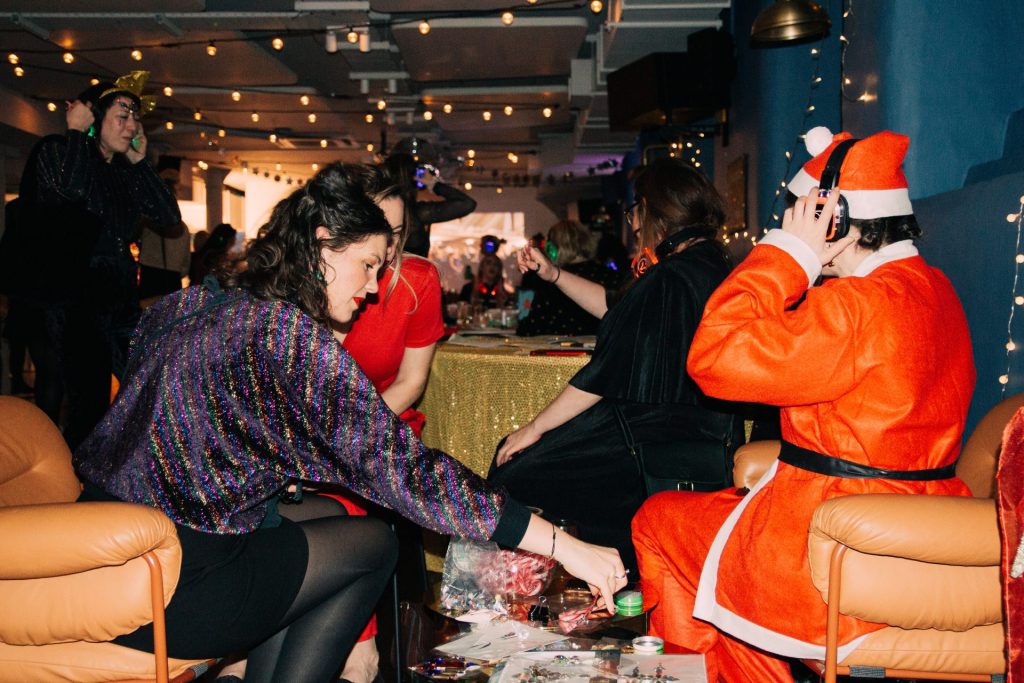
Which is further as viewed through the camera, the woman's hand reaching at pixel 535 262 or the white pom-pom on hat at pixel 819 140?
the woman's hand reaching at pixel 535 262

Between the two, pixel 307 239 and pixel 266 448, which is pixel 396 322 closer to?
pixel 307 239

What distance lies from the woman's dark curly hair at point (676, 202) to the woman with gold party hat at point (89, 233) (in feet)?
6.61

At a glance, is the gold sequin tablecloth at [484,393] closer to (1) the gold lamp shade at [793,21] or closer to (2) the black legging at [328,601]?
(2) the black legging at [328,601]

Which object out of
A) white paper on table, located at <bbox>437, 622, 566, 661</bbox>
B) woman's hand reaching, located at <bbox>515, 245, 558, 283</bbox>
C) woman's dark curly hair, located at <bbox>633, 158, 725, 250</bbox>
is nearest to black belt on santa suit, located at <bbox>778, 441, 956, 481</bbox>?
white paper on table, located at <bbox>437, 622, 566, 661</bbox>

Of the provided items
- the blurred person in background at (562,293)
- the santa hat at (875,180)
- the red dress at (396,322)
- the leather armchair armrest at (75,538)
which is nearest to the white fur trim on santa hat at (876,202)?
the santa hat at (875,180)

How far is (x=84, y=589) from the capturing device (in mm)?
1451

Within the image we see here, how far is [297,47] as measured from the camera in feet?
28.8

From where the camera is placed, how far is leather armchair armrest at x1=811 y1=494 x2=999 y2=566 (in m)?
1.46

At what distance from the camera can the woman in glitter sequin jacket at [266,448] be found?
146cm

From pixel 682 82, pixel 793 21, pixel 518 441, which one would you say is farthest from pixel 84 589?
pixel 682 82

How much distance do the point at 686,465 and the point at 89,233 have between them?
230 centimetres

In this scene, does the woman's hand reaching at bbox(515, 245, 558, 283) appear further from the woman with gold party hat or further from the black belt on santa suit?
the black belt on santa suit

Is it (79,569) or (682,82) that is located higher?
(682,82)

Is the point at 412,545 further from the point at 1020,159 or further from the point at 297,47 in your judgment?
the point at 297,47
